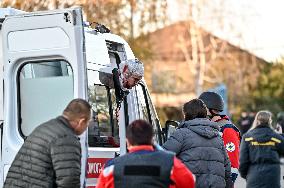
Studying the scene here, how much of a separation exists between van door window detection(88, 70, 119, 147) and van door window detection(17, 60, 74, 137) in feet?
1.17

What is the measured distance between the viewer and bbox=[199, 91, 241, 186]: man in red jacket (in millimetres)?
9055

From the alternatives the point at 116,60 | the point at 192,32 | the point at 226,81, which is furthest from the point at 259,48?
the point at 116,60

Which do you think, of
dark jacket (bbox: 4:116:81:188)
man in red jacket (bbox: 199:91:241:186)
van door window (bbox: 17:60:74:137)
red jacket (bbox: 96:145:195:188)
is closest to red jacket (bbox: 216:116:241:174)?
man in red jacket (bbox: 199:91:241:186)

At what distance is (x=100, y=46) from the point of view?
28.7 ft

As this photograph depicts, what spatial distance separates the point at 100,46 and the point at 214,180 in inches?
73.6

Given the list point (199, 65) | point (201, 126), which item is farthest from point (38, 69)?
point (199, 65)

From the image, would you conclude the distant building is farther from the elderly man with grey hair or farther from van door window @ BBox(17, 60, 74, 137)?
van door window @ BBox(17, 60, 74, 137)

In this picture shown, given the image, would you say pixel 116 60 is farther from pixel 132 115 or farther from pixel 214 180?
pixel 214 180

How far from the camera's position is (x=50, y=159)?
6672 millimetres

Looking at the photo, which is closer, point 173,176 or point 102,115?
point 173,176

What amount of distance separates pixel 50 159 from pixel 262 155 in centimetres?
522

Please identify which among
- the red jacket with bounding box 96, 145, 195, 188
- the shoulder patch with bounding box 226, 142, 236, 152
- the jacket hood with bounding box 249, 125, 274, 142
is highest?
the jacket hood with bounding box 249, 125, 274, 142

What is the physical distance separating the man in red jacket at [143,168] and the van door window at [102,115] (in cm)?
233

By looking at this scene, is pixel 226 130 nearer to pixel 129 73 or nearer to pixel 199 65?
pixel 129 73
